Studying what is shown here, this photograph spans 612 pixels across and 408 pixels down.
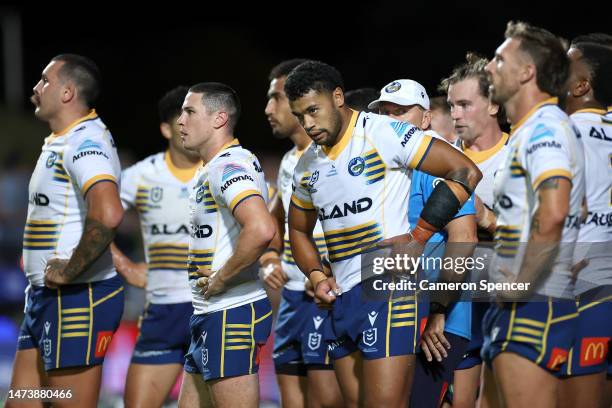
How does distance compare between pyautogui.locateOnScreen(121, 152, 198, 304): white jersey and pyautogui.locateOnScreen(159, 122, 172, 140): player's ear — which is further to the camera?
pyautogui.locateOnScreen(159, 122, 172, 140): player's ear

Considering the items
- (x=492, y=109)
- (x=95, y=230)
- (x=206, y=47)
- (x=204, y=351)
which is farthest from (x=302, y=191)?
(x=206, y=47)

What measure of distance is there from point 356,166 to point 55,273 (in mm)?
1940

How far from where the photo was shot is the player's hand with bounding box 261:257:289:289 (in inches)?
258

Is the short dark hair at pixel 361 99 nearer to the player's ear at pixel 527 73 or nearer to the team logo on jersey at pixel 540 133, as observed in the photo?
the player's ear at pixel 527 73

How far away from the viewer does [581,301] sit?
4898 mm

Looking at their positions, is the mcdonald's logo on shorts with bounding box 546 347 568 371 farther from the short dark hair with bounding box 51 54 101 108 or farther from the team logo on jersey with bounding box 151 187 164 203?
the team logo on jersey with bounding box 151 187 164 203

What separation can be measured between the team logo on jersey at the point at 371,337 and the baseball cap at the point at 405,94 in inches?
64.4

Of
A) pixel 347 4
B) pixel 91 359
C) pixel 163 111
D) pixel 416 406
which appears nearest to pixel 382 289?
pixel 416 406

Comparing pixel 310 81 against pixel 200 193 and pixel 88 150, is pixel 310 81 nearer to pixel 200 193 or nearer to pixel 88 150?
pixel 200 193

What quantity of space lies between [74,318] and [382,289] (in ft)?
6.31

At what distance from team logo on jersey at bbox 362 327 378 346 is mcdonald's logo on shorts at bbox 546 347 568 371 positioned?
0.99 meters

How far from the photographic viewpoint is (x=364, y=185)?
16.7ft

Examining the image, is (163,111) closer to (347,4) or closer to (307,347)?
(307,347)

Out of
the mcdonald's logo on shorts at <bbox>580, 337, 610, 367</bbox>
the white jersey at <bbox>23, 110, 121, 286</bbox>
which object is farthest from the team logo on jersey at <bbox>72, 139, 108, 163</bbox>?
the mcdonald's logo on shorts at <bbox>580, 337, 610, 367</bbox>
